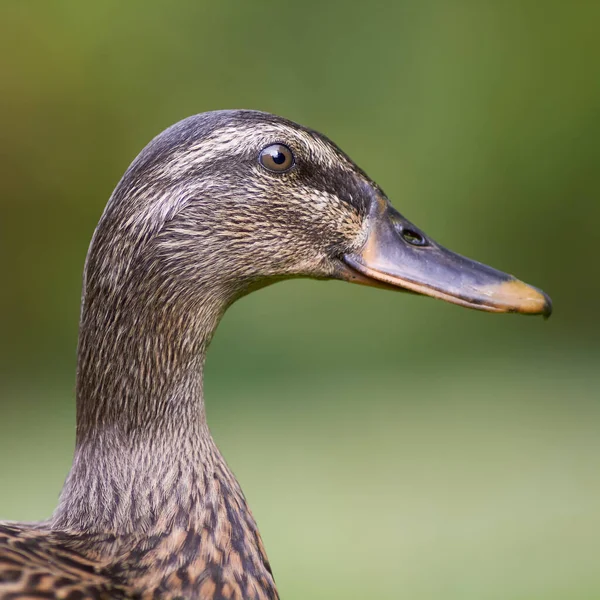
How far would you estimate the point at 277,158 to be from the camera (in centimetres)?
91

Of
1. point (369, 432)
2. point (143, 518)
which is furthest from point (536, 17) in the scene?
point (143, 518)

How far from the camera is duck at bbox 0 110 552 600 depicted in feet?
2.81

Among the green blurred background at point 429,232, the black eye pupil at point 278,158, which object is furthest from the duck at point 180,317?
the green blurred background at point 429,232

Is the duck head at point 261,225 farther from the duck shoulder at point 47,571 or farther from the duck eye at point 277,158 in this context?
the duck shoulder at point 47,571

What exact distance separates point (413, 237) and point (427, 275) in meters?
0.05

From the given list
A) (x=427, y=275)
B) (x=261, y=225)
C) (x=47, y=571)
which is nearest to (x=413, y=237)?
(x=427, y=275)

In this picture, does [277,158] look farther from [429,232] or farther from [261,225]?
[429,232]

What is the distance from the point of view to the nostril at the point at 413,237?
982 millimetres

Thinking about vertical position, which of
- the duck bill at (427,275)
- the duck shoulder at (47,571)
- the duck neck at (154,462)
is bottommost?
the duck shoulder at (47,571)

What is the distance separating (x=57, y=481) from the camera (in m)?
2.50

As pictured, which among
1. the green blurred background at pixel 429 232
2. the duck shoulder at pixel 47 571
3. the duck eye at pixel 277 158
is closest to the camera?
the duck shoulder at pixel 47 571

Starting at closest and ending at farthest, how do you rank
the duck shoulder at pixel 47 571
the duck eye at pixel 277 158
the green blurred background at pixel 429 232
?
the duck shoulder at pixel 47 571 → the duck eye at pixel 277 158 → the green blurred background at pixel 429 232

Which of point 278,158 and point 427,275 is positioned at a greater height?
point 278,158

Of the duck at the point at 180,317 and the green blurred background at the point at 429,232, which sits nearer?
the duck at the point at 180,317
